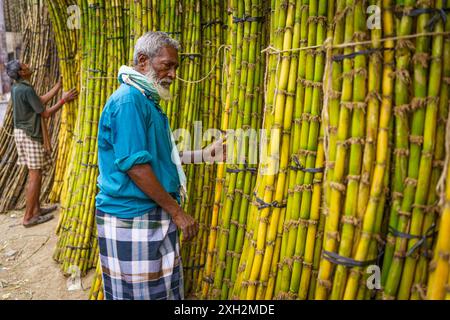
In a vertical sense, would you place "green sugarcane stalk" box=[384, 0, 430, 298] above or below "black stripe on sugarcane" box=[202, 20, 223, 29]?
below

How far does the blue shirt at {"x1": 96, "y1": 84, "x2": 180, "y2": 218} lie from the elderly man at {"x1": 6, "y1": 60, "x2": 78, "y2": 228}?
9.67ft

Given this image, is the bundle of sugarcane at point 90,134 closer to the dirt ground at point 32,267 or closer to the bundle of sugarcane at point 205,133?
the dirt ground at point 32,267

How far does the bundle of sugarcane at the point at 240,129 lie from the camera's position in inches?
88.1

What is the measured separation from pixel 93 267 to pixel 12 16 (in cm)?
521

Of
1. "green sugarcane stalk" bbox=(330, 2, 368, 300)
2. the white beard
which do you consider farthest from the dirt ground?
"green sugarcane stalk" bbox=(330, 2, 368, 300)

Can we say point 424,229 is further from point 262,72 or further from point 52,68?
point 52,68

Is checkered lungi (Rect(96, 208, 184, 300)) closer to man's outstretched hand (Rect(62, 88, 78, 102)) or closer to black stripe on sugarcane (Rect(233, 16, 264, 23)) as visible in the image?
black stripe on sugarcane (Rect(233, 16, 264, 23))

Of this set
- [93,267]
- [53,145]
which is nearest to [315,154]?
[93,267]

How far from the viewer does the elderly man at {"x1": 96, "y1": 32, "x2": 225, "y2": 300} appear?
1725 mm

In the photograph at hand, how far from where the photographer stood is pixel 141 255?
1855 mm

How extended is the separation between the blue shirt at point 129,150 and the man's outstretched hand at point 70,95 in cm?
289

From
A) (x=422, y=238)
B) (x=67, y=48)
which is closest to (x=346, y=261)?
(x=422, y=238)

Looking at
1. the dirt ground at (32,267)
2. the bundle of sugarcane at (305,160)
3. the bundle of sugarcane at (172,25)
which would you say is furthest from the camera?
the dirt ground at (32,267)

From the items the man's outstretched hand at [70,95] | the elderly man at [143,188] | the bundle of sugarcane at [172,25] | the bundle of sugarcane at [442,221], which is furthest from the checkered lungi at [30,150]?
the bundle of sugarcane at [442,221]
